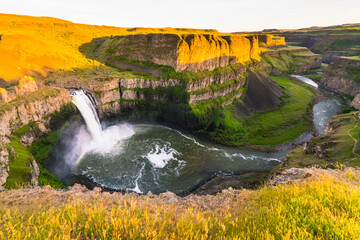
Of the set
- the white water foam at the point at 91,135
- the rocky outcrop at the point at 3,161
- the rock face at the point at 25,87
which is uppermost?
the rock face at the point at 25,87

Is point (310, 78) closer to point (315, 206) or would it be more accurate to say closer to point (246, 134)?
point (246, 134)

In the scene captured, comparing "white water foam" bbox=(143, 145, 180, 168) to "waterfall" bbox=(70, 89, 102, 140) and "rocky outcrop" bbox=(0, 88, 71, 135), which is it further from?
"rocky outcrop" bbox=(0, 88, 71, 135)

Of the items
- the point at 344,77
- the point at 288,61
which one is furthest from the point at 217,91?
the point at 288,61

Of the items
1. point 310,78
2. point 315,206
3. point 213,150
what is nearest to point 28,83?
point 213,150

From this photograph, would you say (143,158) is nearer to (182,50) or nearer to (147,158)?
(147,158)

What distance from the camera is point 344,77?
66.8m

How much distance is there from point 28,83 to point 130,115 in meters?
19.9

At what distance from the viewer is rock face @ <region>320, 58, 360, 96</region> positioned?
62.7m

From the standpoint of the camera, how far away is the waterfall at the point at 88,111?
33969 millimetres

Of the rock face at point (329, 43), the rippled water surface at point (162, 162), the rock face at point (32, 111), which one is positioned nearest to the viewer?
the rock face at point (32, 111)

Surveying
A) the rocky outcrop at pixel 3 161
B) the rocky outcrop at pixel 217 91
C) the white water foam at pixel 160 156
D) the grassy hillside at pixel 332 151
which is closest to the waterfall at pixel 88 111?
the white water foam at pixel 160 156

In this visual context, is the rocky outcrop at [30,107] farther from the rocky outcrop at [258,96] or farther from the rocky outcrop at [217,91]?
the rocky outcrop at [258,96]

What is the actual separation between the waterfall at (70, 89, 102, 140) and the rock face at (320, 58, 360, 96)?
271 feet

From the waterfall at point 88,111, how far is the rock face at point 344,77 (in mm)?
82735
